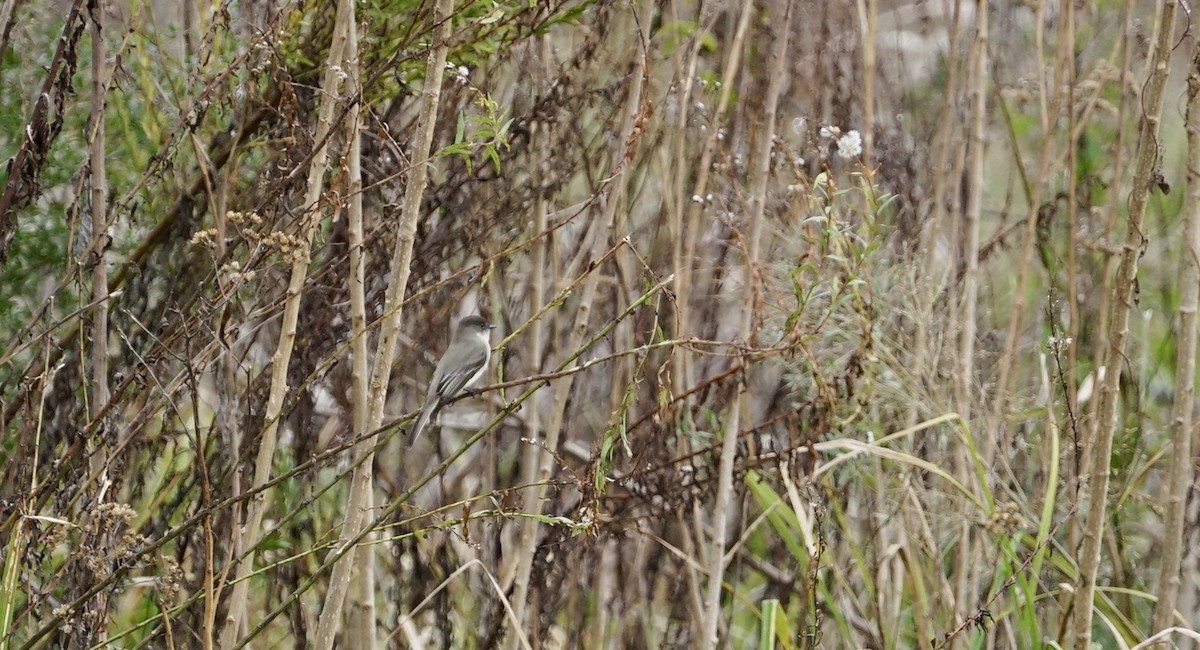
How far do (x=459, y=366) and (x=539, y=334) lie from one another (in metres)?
0.29

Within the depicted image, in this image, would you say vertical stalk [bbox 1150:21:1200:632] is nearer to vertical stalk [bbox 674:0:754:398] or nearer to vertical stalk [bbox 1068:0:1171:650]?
vertical stalk [bbox 1068:0:1171:650]

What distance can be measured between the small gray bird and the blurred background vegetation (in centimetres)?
9

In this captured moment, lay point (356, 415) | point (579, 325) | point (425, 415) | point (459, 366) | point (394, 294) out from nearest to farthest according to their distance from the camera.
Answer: point (394, 294) → point (356, 415) → point (579, 325) → point (425, 415) → point (459, 366)

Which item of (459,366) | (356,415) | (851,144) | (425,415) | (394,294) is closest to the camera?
(394,294)

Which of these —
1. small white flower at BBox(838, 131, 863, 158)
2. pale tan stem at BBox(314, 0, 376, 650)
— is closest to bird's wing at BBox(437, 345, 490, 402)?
pale tan stem at BBox(314, 0, 376, 650)

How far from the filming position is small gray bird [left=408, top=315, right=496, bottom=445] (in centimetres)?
257

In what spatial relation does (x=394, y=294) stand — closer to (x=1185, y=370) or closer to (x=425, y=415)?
(x=425, y=415)

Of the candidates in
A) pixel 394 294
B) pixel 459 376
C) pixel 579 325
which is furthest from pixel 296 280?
pixel 459 376

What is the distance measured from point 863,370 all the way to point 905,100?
2002mm

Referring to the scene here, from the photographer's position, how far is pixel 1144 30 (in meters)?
3.87

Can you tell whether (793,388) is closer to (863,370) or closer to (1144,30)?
(863,370)

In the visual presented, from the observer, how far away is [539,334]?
288cm

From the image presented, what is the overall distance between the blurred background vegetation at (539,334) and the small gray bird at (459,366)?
0.09 metres

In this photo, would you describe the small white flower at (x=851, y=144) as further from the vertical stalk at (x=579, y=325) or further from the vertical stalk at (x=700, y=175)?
the vertical stalk at (x=579, y=325)
